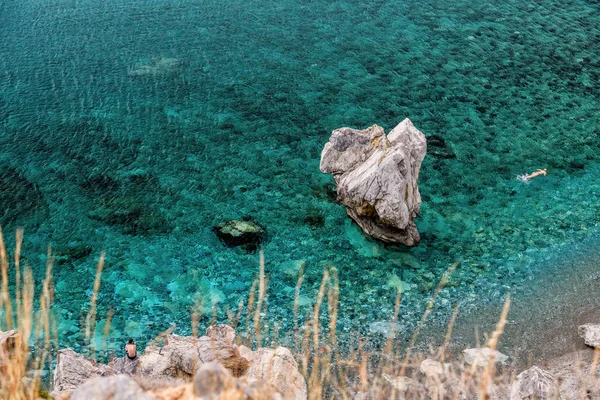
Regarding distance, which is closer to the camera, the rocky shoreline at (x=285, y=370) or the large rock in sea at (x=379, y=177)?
the rocky shoreline at (x=285, y=370)

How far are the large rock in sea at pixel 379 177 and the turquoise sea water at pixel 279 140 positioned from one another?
0.66 metres

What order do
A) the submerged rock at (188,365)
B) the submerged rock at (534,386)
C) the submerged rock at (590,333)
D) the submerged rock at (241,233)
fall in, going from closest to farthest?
the submerged rock at (188,365)
the submerged rock at (534,386)
the submerged rock at (590,333)
the submerged rock at (241,233)

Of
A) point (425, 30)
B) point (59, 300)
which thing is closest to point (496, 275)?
point (59, 300)

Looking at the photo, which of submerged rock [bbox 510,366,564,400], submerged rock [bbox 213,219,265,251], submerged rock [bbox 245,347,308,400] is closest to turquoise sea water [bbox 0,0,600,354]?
submerged rock [bbox 213,219,265,251]

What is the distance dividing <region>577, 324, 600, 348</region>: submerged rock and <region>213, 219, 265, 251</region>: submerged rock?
10318mm

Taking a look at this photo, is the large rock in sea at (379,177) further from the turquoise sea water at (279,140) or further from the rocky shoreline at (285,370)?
the rocky shoreline at (285,370)

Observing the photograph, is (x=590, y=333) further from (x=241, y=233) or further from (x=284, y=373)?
(x=241, y=233)

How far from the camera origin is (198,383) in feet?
18.8

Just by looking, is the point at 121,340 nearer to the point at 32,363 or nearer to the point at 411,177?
the point at 32,363

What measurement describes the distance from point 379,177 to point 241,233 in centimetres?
518

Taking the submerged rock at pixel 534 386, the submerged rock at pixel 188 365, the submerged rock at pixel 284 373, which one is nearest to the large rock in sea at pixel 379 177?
the submerged rock at pixel 534 386

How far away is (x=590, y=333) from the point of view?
17156 mm

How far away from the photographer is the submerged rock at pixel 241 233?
2123 centimetres

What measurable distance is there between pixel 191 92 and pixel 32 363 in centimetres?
1626
